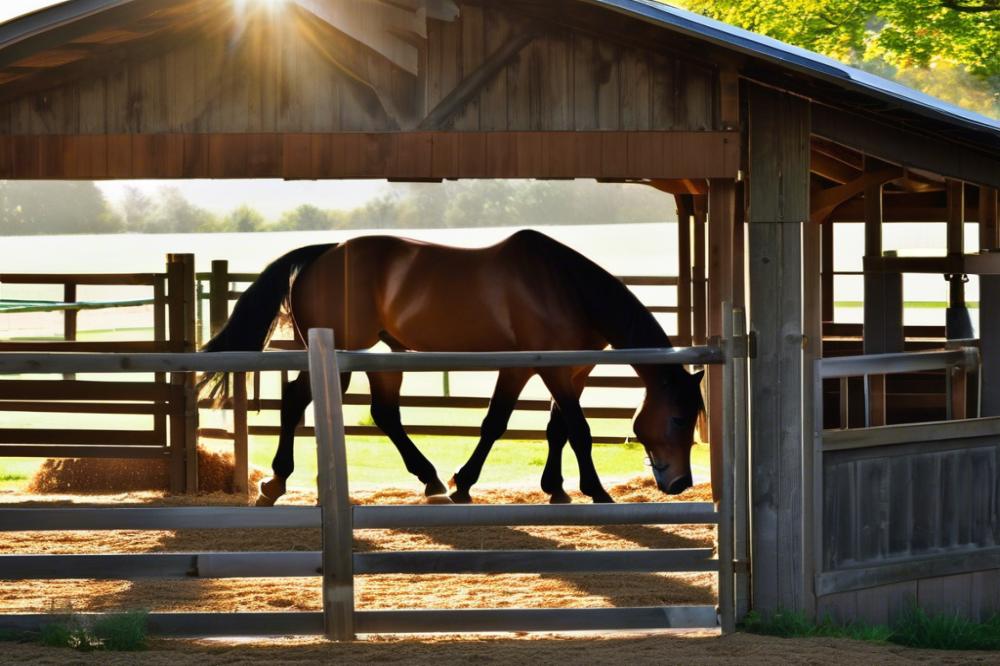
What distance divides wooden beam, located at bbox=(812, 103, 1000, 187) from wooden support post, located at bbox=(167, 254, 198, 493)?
17.2 ft

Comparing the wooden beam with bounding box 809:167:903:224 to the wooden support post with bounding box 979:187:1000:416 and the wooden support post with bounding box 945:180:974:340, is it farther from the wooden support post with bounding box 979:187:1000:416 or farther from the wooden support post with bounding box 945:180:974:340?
the wooden support post with bounding box 945:180:974:340

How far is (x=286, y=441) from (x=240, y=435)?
1.88 feet

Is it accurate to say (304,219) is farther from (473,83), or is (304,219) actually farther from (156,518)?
(156,518)

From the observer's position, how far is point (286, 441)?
9.14m

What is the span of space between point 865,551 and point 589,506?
1470mm

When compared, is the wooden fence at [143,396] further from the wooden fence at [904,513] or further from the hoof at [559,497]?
the wooden fence at [904,513]

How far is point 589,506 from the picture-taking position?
18.2 feet

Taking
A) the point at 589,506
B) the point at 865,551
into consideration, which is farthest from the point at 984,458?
the point at 589,506

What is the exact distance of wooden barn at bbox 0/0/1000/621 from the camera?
229 inches

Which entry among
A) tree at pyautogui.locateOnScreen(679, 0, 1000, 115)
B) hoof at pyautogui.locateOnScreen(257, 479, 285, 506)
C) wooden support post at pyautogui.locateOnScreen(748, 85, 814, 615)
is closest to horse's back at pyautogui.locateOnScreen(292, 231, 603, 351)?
hoof at pyautogui.locateOnScreen(257, 479, 285, 506)

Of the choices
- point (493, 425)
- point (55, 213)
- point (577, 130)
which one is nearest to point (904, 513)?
point (577, 130)

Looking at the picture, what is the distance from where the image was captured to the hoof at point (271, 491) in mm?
9086

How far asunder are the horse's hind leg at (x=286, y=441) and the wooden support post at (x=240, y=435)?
1.03 ft

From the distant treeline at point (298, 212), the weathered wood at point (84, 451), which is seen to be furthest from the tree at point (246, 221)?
the weathered wood at point (84, 451)
